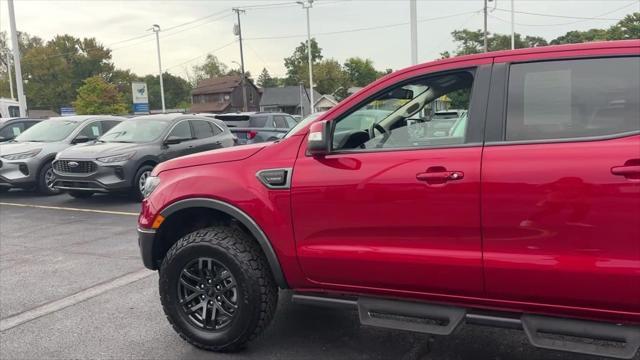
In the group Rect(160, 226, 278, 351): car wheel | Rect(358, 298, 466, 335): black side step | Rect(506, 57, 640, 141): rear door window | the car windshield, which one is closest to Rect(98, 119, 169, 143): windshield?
the car windshield

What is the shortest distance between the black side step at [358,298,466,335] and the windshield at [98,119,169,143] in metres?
8.01

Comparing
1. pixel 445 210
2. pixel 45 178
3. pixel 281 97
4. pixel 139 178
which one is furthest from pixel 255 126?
pixel 281 97

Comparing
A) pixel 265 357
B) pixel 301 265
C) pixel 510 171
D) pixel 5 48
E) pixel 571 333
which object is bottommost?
pixel 265 357

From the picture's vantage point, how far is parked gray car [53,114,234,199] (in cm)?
945

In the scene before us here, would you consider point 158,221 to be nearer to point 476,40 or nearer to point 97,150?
point 97,150

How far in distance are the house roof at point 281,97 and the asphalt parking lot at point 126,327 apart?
259 feet

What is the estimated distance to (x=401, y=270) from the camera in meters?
3.07

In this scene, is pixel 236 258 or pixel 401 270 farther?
pixel 236 258

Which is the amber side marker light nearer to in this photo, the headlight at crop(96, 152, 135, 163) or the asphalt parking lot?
the asphalt parking lot

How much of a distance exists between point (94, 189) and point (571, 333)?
8.57 m

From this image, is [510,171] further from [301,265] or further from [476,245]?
[301,265]

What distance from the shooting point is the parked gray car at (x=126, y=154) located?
372 inches

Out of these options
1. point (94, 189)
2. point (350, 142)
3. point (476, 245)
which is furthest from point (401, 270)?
point (94, 189)

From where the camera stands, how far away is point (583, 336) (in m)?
2.73
